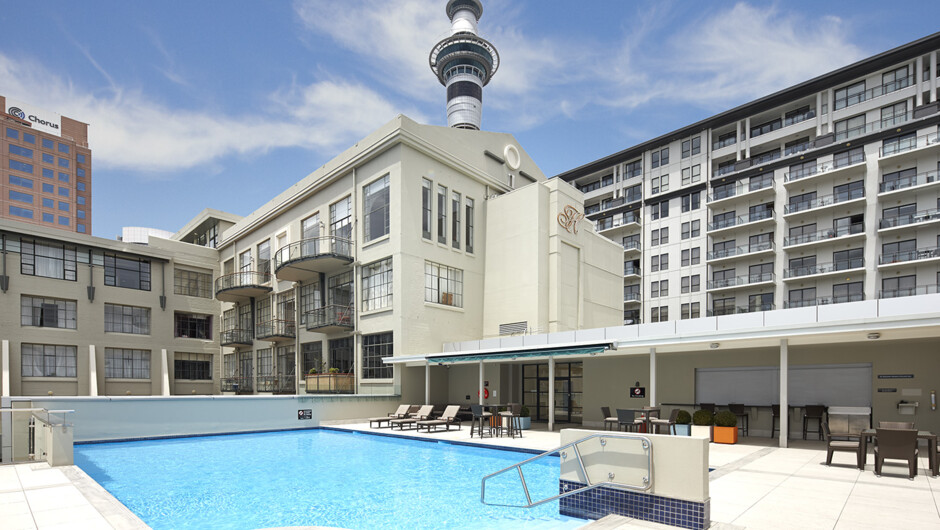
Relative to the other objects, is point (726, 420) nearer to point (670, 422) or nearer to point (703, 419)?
point (703, 419)

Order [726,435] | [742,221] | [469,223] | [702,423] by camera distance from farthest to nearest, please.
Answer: [742,221]
[469,223]
[702,423]
[726,435]

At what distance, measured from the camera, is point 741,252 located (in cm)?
4081

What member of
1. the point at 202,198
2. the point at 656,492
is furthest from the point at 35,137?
the point at 656,492

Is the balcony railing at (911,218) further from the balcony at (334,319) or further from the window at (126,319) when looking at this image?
the window at (126,319)

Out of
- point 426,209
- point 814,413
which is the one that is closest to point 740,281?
point 426,209

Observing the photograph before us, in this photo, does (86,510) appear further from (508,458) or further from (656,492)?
(508,458)

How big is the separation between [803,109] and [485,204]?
92.9 feet

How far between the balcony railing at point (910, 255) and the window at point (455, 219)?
28.2 m

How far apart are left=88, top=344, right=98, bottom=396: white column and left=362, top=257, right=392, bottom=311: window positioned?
48.2ft

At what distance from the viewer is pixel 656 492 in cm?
616

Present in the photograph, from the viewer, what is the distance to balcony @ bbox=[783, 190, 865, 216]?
35.3m

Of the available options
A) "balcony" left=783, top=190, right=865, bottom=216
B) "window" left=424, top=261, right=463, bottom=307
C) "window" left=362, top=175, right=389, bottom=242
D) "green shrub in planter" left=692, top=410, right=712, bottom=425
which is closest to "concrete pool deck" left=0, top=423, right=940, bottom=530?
"green shrub in planter" left=692, top=410, right=712, bottom=425

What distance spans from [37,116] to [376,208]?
2908 inches

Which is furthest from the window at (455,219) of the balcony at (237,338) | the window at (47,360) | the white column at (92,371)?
the window at (47,360)
